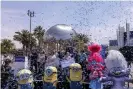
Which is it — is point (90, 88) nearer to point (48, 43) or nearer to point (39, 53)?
point (39, 53)

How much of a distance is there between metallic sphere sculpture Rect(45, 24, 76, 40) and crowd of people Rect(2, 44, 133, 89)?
5.66 metres

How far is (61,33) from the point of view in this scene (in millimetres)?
17406

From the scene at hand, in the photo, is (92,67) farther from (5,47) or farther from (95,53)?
(5,47)

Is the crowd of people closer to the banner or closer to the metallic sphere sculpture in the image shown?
the banner

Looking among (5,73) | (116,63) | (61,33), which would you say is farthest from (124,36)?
(116,63)

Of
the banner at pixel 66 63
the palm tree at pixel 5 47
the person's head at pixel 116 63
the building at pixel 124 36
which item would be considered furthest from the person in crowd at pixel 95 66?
the building at pixel 124 36

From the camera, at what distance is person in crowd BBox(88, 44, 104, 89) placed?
8641 millimetres

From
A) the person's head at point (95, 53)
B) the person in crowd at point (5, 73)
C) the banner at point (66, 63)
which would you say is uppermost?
the person's head at point (95, 53)

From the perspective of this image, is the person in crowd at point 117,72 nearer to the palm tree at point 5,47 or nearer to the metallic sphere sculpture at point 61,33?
the palm tree at point 5,47

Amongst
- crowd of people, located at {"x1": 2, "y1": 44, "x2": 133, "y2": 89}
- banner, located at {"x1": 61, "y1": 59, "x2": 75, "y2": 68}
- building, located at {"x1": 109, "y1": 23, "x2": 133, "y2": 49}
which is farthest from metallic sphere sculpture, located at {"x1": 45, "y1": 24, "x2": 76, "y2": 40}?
banner, located at {"x1": 61, "y1": 59, "x2": 75, "y2": 68}

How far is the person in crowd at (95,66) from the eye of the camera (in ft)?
28.3

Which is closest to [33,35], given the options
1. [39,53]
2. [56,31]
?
[56,31]

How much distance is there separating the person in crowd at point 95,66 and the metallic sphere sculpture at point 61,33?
7.29m

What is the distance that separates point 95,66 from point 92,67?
10 centimetres
